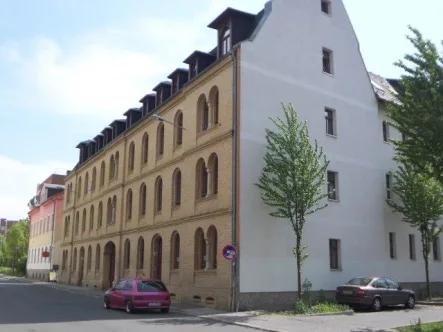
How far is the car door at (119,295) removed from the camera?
20.4m

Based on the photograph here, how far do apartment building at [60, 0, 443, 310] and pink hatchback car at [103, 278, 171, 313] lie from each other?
8.75 feet

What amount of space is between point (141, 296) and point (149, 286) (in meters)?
0.57

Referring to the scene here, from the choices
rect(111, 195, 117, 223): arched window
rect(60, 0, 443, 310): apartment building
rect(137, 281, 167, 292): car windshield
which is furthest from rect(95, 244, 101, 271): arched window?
rect(137, 281, 167, 292): car windshield

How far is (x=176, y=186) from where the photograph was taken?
1097 inches

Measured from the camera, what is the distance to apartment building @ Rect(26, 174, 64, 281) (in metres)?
57.4

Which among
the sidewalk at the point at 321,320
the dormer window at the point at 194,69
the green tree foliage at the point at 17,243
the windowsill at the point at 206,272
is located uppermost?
the dormer window at the point at 194,69

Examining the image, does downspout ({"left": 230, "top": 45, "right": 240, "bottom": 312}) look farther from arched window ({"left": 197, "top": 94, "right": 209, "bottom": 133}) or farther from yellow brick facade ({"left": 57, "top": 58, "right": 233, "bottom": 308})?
arched window ({"left": 197, "top": 94, "right": 209, "bottom": 133})

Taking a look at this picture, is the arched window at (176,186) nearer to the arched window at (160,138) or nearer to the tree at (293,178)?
the arched window at (160,138)

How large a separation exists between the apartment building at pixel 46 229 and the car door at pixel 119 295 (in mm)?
36646

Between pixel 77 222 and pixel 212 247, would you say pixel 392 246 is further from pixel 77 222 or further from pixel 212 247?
pixel 77 222

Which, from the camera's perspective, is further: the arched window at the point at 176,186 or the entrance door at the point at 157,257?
the entrance door at the point at 157,257

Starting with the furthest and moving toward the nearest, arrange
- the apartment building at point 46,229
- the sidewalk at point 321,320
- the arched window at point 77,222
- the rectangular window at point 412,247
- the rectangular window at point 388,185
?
the apartment building at point 46,229 → the arched window at point 77,222 → the rectangular window at point 412,247 → the rectangular window at point 388,185 → the sidewalk at point 321,320

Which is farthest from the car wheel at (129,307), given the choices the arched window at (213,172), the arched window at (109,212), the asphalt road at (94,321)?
the arched window at (109,212)

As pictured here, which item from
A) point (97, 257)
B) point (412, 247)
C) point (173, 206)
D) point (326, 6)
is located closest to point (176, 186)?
point (173, 206)
